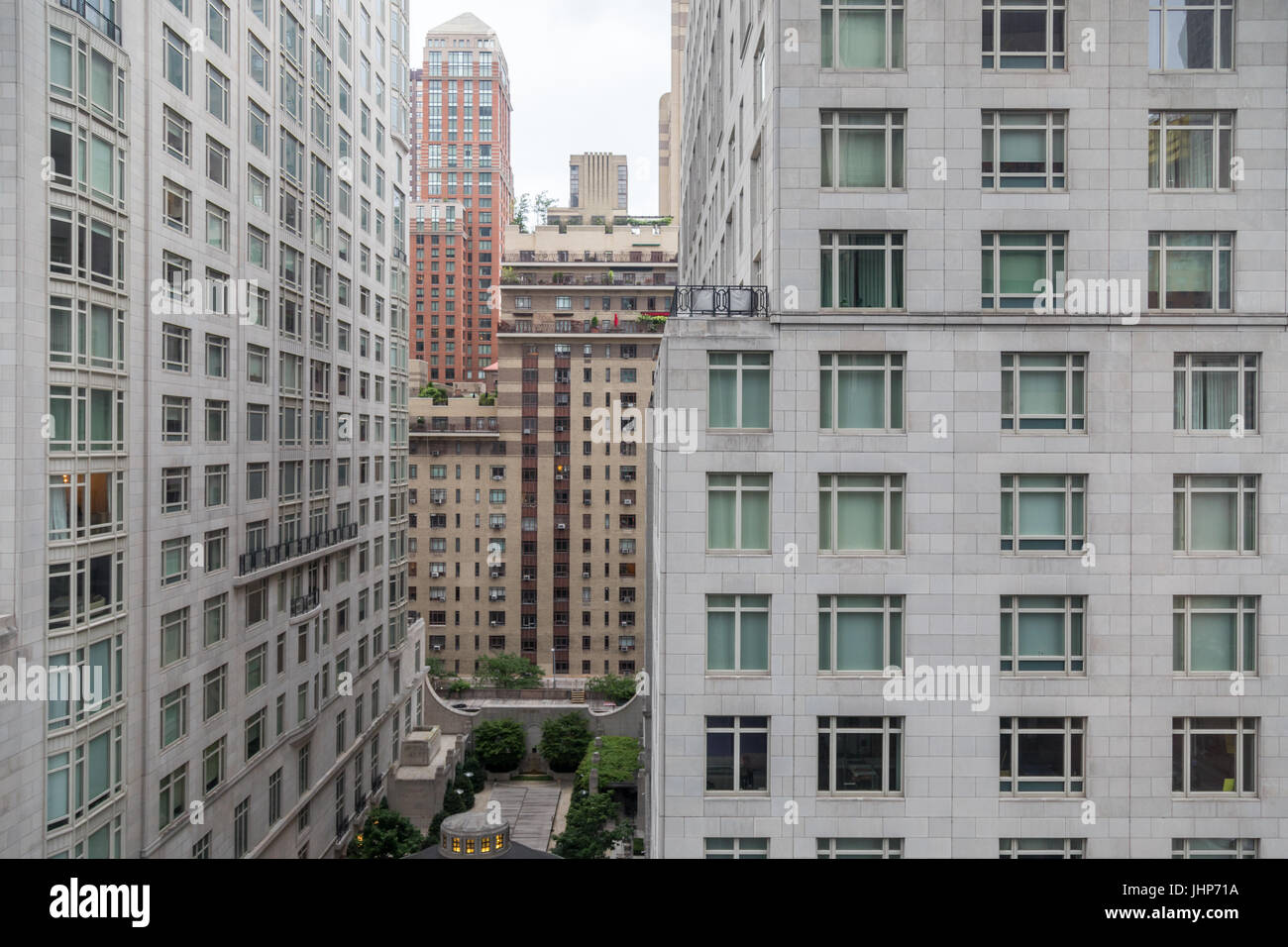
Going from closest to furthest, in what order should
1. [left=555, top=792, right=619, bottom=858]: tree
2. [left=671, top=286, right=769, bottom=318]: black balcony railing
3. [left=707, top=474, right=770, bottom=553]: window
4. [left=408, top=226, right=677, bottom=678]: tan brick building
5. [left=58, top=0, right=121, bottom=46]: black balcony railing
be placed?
[left=707, top=474, right=770, bottom=553]: window, [left=671, top=286, right=769, bottom=318]: black balcony railing, [left=58, top=0, right=121, bottom=46]: black balcony railing, [left=555, top=792, right=619, bottom=858]: tree, [left=408, top=226, right=677, bottom=678]: tan brick building

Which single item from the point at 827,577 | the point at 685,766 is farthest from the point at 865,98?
the point at 685,766

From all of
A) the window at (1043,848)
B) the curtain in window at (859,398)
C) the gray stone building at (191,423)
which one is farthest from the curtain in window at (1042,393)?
the gray stone building at (191,423)

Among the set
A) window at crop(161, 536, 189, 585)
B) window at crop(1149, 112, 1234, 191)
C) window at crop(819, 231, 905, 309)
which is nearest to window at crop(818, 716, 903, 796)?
window at crop(819, 231, 905, 309)

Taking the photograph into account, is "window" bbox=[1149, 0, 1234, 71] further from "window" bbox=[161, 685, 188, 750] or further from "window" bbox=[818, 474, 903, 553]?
"window" bbox=[161, 685, 188, 750]

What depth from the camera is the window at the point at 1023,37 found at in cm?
2112

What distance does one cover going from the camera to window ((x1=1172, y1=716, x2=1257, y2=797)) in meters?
20.9

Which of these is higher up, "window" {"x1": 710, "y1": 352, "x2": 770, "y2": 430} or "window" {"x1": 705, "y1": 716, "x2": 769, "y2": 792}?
"window" {"x1": 710, "y1": 352, "x2": 770, "y2": 430}

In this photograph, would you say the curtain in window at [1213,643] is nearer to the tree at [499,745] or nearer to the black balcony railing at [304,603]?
the black balcony railing at [304,603]

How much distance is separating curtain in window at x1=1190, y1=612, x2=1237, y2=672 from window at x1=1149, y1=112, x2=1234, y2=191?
34.2 feet

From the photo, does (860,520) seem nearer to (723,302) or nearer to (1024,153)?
(723,302)

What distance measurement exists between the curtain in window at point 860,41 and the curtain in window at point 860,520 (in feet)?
34.3

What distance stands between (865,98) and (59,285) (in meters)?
23.9
